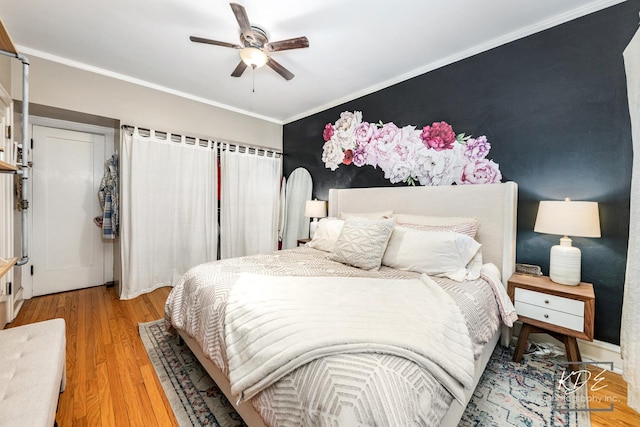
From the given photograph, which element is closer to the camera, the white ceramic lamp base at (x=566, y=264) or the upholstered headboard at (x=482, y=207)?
the white ceramic lamp base at (x=566, y=264)

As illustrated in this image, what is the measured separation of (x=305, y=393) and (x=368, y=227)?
4.65ft

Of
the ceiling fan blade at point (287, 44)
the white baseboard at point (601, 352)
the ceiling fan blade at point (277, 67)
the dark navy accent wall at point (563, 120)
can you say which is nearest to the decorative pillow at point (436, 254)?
the dark navy accent wall at point (563, 120)

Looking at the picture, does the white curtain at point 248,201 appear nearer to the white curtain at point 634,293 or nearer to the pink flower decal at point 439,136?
the pink flower decal at point 439,136

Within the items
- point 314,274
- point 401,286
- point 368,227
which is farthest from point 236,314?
point 368,227

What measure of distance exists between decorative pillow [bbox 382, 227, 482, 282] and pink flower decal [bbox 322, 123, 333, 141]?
2.04 meters

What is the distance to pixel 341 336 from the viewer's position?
0.89 metres

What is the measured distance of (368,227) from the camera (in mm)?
2068

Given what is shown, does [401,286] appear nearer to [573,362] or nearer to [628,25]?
[573,362]

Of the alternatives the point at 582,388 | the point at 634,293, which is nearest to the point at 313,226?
the point at 582,388

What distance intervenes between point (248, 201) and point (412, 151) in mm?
2435

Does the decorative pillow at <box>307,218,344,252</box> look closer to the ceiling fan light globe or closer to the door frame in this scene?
the ceiling fan light globe

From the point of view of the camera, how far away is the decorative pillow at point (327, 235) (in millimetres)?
2578

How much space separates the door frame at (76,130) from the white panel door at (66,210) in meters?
0.04

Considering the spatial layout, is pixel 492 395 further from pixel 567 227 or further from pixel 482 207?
pixel 482 207
